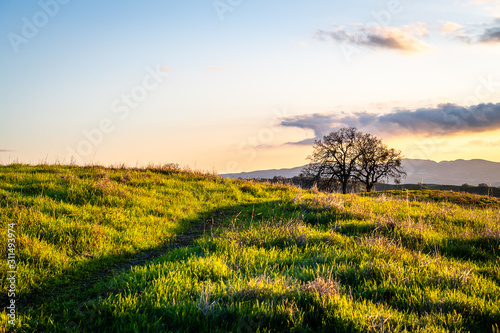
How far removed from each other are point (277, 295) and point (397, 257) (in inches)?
129

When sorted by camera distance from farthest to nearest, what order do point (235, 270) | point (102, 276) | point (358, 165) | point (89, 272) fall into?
point (358, 165) < point (89, 272) < point (102, 276) < point (235, 270)

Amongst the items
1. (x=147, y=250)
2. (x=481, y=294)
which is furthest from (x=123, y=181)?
(x=481, y=294)

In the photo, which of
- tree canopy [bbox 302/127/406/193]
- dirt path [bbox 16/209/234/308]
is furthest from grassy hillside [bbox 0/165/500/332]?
tree canopy [bbox 302/127/406/193]

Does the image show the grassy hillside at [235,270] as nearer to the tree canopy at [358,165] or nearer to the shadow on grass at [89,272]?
the shadow on grass at [89,272]

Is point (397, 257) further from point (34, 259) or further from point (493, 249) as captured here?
point (34, 259)

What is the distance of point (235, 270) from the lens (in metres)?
5.51

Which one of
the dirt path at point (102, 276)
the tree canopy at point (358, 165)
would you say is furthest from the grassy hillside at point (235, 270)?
the tree canopy at point (358, 165)

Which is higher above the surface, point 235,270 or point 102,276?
point 235,270

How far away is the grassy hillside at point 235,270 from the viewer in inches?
152

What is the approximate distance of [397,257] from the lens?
6090 mm

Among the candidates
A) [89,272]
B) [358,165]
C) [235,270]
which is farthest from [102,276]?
[358,165]

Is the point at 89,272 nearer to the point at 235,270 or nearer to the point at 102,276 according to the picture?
the point at 102,276

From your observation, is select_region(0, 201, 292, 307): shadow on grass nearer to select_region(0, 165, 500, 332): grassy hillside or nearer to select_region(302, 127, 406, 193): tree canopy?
select_region(0, 165, 500, 332): grassy hillside

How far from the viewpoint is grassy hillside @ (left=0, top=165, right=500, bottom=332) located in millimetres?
3865
